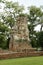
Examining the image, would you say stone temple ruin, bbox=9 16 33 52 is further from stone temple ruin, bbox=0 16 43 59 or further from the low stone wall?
the low stone wall

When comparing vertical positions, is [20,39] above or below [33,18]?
below

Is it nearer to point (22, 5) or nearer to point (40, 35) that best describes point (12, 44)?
point (40, 35)

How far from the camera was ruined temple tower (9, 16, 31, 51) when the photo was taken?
20.3 metres

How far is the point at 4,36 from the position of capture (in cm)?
3000

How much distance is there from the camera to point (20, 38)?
66.9ft

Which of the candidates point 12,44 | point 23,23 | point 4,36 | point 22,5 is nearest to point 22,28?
point 23,23

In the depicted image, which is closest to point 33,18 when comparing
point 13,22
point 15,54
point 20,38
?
point 13,22

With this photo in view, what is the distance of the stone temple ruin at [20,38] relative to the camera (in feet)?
66.7

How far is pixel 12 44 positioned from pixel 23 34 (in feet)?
4.38

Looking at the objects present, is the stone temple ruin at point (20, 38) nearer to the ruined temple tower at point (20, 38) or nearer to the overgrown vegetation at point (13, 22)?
the ruined temple tower at point (20, 38)

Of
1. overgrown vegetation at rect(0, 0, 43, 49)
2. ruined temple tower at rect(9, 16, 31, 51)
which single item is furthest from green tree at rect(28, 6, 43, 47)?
ruined temple tower at rect(9, 16, 31, 51)

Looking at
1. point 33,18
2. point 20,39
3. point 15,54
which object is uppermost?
point 33,18

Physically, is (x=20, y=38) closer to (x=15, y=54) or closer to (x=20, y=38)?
(x=20, y=38)

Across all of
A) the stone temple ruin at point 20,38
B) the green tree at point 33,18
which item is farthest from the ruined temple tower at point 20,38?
the green tree at point 33,18
